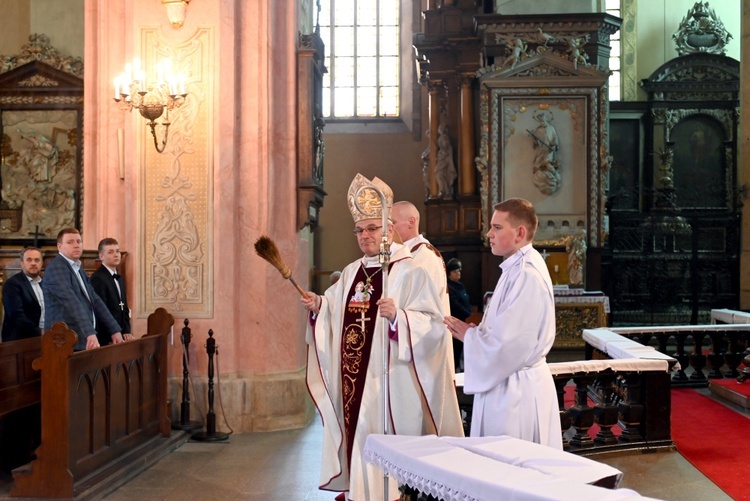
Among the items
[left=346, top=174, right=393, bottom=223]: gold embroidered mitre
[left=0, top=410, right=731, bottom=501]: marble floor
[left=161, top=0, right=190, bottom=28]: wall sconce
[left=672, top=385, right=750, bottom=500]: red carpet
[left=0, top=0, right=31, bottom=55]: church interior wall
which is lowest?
[left=0, top=410, right=731, bottom=501]: marble floor

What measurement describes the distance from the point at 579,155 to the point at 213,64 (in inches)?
335

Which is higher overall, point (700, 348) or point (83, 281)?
point (83, 281)

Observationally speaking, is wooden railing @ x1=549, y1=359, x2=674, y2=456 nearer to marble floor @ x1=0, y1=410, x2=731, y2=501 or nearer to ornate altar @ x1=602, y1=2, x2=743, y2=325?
marble floor @ x1=0, y1=410, x2=731, y2=501

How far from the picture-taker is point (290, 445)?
728 cm

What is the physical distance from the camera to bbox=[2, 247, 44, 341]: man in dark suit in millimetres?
6930

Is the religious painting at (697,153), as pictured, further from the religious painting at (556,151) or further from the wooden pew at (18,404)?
the wooden pew at (18,404)

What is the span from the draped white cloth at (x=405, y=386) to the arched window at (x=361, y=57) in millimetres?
16419

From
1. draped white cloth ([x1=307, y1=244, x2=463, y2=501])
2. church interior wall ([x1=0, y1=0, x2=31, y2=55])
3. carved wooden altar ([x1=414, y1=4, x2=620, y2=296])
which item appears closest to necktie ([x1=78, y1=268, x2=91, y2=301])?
draped white cloth ([x1=307, y1=244, x2=463, y2=501])

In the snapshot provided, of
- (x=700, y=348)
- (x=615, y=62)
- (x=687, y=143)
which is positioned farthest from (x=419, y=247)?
(x=615, y=62)

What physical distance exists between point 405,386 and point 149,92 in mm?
3781

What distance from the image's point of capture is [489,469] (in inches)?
126

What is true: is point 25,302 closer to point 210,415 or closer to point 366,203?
point 210,415

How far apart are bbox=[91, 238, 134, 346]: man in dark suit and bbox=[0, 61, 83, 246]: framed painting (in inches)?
309

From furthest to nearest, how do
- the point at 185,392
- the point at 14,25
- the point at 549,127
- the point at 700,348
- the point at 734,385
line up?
the point at 14,25 → the point at 549,127 → the point at 700,348 → the point at 734,385 → the point at 185,392
